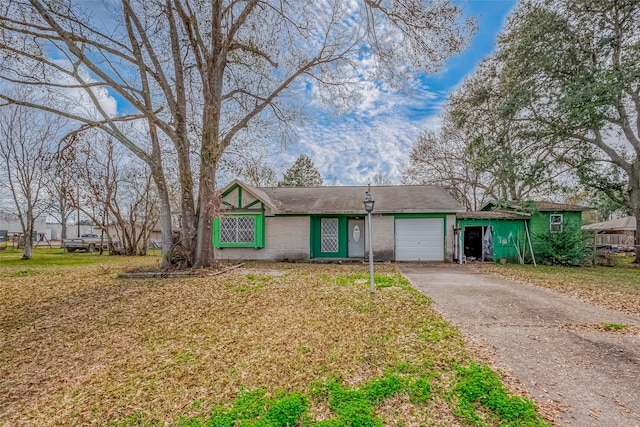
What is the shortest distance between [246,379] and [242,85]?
36.9ft

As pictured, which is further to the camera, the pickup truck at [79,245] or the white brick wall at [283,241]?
the pickup truck at [79,245]

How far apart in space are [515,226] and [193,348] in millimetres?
14667

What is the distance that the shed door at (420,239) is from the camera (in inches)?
559

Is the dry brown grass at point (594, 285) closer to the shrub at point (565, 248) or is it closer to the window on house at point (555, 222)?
the shrub at point (565, 248)

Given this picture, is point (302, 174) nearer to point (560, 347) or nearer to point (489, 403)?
point (560, 347)

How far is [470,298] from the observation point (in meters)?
6.86

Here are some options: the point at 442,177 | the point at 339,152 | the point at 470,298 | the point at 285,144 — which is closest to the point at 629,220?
the point at 442,177

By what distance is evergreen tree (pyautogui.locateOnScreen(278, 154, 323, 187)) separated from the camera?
3350 cm

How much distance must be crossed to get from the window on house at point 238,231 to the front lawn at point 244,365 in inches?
307

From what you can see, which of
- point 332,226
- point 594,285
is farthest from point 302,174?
point 594,285

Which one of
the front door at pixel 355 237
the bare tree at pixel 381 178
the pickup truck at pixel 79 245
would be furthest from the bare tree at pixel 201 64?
the bare tree at pixel 381 178

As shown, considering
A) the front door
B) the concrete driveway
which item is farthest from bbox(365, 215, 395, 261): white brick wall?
the concrete driveway

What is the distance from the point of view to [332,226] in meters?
15.3

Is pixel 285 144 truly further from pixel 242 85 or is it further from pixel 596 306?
pixel 596 306
